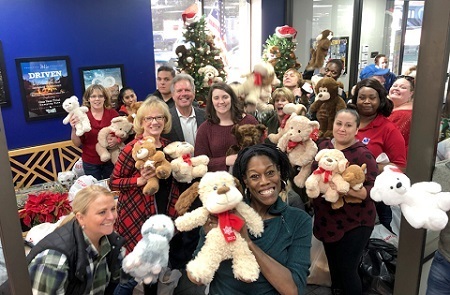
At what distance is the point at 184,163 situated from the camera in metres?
2.53

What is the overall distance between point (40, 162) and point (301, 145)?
→ 3.67 metres

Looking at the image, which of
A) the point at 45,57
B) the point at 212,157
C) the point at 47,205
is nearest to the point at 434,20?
the point at 212,157

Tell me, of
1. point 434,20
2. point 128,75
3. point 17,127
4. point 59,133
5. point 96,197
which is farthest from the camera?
point 128,75

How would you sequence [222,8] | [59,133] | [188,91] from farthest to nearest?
1. [222,8]
2. [59,133]
3. [188,91]

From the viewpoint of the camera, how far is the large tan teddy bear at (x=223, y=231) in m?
1.54

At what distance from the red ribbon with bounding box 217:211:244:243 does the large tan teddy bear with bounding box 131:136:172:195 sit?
2.93 feet

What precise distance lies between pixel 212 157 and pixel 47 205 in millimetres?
1505

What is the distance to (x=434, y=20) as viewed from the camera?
85cm

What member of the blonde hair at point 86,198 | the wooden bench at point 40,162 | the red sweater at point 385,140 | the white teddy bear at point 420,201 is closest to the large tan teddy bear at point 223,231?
the blonde hair at point 86,198

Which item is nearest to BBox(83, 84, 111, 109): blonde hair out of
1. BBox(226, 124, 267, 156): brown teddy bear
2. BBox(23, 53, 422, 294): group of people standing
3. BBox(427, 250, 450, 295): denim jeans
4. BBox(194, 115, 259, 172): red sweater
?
BBox(23, 53, 422, 294): group of people standing

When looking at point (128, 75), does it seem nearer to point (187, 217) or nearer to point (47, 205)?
point (47, 205)

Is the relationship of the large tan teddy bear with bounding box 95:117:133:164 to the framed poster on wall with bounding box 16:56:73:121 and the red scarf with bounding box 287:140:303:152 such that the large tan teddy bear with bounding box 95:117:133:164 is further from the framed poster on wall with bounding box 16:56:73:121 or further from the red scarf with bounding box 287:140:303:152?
the framed poster on wall with bounding box 16:56:73:121

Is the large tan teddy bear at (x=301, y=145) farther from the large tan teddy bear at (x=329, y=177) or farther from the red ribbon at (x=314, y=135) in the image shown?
A: the large tan teddy bear at (x=329, y=177)

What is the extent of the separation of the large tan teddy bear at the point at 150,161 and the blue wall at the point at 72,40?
313 cm
